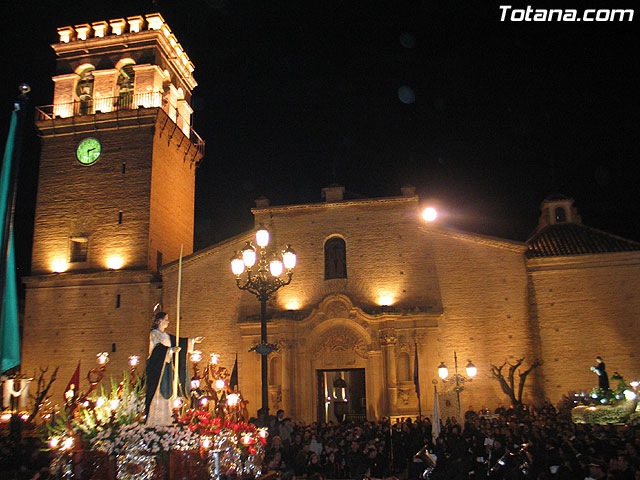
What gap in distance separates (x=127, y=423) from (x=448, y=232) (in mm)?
17336

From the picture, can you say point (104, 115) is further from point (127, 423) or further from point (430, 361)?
point (127, 423)

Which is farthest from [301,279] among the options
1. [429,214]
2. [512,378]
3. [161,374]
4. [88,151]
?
[161,374]

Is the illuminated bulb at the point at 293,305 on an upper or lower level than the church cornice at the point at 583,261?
lower

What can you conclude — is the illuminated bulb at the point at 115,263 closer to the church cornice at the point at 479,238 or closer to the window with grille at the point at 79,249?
the window with grille at the point at 79,249

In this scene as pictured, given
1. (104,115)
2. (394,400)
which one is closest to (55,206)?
(104,115)

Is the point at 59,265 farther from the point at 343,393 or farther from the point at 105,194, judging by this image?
the point at 343,393

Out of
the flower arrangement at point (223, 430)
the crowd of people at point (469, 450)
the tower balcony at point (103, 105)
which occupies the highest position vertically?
the tower balcony at point (103, 105)

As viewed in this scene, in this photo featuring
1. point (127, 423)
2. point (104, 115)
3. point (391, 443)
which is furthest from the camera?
point (104, 115)

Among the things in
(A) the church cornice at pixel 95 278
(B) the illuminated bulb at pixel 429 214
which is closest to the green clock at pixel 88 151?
(A) the church cornice at pixel 95 278

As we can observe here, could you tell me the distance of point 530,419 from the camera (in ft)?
60.2

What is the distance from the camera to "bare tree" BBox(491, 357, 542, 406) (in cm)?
2170

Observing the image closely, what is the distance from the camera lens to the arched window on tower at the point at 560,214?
27.4 meters

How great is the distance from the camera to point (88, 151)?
26.9 metres

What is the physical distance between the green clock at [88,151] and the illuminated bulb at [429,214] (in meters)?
14.2
